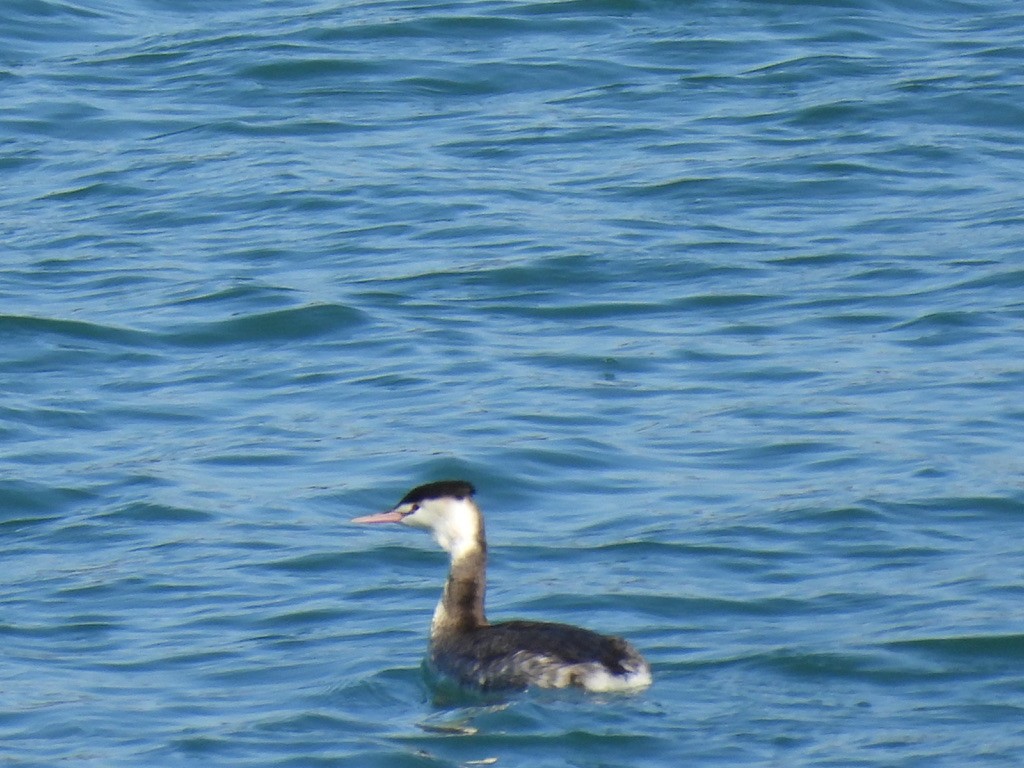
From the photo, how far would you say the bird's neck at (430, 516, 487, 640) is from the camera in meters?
8.41

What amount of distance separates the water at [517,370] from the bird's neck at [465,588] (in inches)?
9.9

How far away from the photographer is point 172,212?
49.5 ft

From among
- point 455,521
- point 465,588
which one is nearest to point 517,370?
point 455,521

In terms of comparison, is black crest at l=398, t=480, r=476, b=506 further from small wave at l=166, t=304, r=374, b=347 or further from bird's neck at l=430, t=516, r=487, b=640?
small wave at l=166, t=304, r=374, b=347

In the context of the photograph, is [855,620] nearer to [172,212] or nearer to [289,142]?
[172,212]

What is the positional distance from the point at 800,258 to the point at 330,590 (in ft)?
16.8

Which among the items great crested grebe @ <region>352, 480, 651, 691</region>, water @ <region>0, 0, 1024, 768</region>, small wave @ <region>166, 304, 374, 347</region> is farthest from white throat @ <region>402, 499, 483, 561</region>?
small wave @ <region>166, 304, 374, 347</region>

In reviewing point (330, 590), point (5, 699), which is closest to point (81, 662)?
point (5, 699)

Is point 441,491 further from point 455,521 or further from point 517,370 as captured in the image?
point 517,370

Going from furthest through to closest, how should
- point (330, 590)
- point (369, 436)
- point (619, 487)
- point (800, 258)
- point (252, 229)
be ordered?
point (252, 229) < point (800, 258) < point (369, 436) < point (619, 487) < point (330, 590)


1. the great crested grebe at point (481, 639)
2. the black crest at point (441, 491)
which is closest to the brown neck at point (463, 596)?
the great crested grebe at point (481, 639)

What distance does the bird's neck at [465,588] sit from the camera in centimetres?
841

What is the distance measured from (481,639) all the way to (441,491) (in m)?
0.62

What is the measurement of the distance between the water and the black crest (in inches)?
21.8
